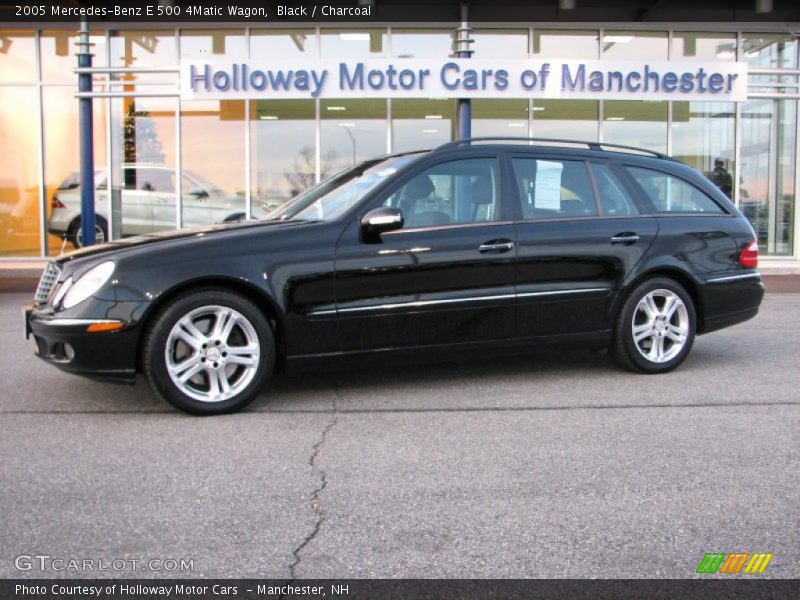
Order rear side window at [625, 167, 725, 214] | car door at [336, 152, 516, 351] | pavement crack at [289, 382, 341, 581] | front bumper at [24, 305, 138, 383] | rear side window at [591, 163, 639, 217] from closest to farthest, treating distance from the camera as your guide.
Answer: pavement crack at [289, 382, 341, 581]
front bumper at [24, 305, 138, 383]
car door at [336, 152, 516, 351]
rear side window at [591, 163, 639, 217]
rear side window at [625, 167, 725, 214]

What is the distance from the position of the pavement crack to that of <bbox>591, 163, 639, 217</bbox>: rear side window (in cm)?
241

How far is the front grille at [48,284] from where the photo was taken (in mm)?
4973

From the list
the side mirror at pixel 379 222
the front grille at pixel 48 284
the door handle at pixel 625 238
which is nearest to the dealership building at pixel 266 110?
the door handle at pixel 625 238

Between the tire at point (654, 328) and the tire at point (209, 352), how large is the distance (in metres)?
2.56

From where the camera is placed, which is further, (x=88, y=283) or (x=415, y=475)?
(x=88, y=283)

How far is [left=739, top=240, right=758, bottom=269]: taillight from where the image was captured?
6.31 meters

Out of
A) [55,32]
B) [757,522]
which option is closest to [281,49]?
[55,32]

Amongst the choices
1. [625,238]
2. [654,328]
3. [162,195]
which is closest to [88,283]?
[625,238]

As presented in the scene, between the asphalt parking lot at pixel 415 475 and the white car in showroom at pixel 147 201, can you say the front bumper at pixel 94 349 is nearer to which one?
the asphalt parking lot at pixel 415 475

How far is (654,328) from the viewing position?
5.95 metres

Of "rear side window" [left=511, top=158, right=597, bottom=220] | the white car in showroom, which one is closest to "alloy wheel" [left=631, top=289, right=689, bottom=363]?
"rear side window" [left=511, top=158, right=597, bottom=220]

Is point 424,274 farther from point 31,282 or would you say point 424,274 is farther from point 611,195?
point 31,282

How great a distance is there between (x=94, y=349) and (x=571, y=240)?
314cm

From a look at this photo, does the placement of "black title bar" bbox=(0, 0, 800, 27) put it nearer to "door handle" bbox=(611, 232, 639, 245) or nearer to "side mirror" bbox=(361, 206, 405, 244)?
"door handle" bbox=(611, 232, 639, 245)
